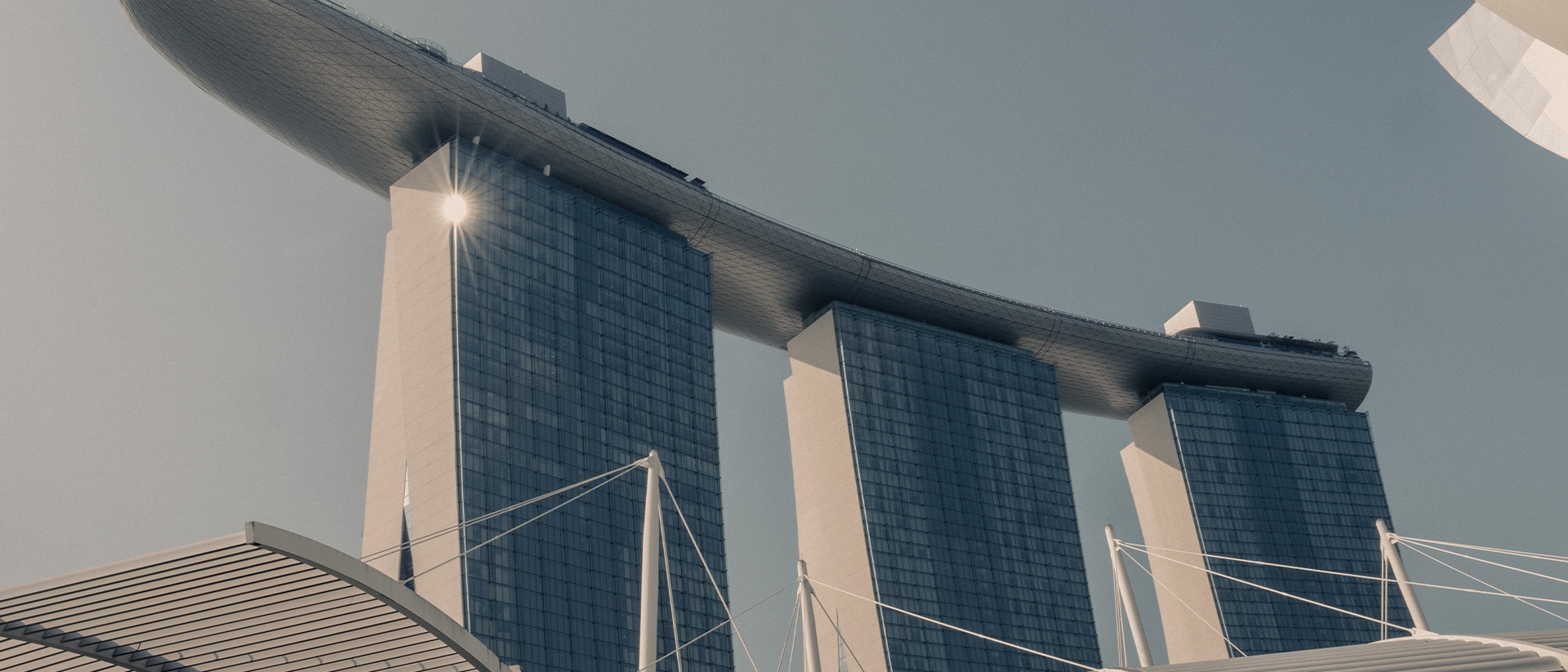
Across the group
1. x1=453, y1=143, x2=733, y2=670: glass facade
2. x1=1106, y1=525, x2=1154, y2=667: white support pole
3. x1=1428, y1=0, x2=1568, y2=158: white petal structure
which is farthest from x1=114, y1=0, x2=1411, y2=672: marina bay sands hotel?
x1=1428, y1=0, x2=1568, y2=158: white petal structure

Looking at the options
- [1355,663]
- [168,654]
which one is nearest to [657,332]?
[168,654]

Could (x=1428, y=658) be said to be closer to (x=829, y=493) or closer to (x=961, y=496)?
(x=829, y=493)

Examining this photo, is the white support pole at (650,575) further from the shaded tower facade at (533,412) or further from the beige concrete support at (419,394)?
the beige concrete support at (419,394)

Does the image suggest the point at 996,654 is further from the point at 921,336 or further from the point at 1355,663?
the point at 1355,663

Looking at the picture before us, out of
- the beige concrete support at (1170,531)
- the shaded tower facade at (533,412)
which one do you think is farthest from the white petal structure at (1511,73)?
the beige concrete support at (1170,531)

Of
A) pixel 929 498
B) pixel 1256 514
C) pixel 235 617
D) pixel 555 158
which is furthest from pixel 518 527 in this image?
pixel 1256 514
